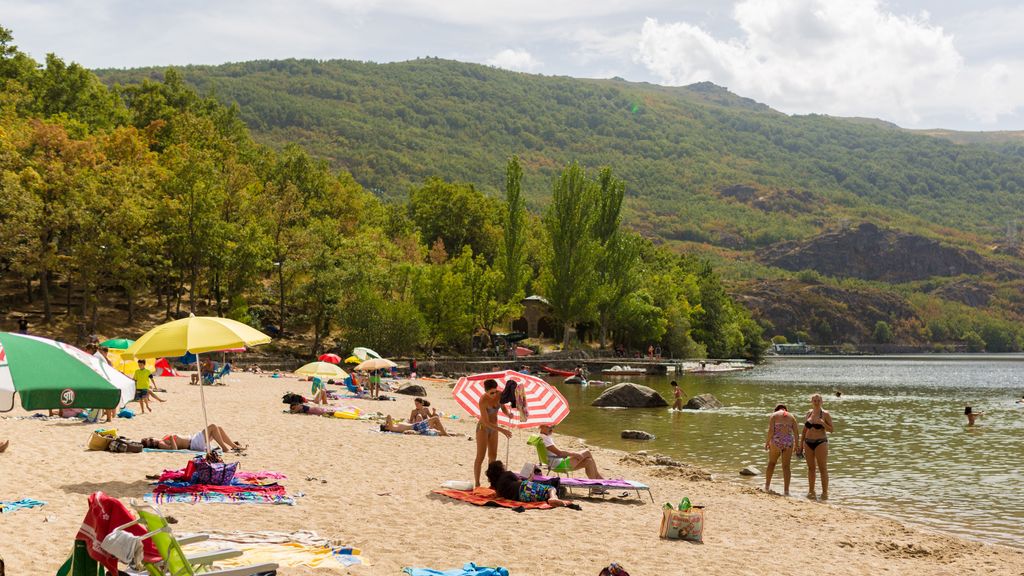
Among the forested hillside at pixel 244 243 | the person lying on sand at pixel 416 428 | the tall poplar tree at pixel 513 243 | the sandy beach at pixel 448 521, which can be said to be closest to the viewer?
the sandy beach at pixel 448 521

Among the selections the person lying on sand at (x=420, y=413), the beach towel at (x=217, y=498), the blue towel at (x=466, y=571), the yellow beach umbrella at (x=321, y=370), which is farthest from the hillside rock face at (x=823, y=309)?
the blue towel at (x=466, y=571)

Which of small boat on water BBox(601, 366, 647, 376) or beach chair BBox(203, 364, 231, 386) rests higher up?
beach chair BBox(203, 364, 231, 386)

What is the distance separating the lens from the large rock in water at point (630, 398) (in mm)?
35812

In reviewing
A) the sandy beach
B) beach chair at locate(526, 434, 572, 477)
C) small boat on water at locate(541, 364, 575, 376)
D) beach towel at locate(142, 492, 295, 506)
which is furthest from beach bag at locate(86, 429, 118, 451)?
small boat on water at locate(541, 364, 575, 376)

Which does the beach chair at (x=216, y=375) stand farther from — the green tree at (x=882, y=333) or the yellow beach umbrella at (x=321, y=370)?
the green tree at (x=882, y=333)

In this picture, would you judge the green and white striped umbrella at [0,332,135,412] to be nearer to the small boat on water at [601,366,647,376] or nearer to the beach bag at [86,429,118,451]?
the beach bag at [86,429,118,451]

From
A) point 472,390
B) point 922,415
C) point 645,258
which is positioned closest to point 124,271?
point 472,390

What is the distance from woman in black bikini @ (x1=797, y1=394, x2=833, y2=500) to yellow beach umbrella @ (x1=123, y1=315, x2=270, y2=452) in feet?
32.7

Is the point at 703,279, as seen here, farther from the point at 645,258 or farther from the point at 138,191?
the point at 138,191

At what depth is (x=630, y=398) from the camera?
3591 centimetres

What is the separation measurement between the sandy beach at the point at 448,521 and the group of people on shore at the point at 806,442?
876 mm

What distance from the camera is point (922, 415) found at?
35406 millimetres

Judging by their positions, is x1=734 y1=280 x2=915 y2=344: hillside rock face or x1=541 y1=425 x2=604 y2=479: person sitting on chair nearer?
x1=541 y1=425 x2=604 y2=479: person sitting on chair

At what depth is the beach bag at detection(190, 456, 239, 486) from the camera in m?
11.6
